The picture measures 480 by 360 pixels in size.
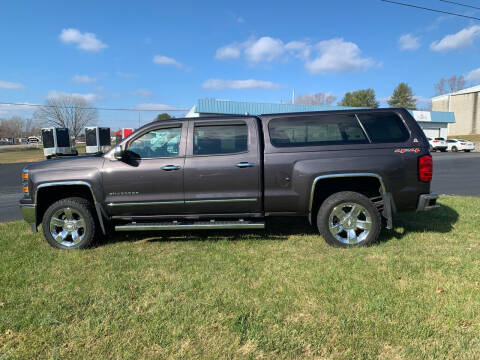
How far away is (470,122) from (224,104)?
190ft

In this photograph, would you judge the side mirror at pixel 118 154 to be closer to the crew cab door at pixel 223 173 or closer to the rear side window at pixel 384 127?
the crew cab door at pixel 223 173

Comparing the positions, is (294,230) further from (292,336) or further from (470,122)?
(470,122)

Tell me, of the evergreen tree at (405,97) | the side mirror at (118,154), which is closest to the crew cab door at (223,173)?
the side mirror at (118,154)

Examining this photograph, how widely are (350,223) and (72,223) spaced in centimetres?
404

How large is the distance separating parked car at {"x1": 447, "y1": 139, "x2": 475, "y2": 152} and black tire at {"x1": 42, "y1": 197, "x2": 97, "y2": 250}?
3652cm

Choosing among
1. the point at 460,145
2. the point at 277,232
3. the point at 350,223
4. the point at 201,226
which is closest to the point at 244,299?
the point at 201,226

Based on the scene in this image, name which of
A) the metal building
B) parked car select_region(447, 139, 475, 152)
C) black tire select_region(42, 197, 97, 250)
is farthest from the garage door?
black tire select_region(42, 197, 97, 250)

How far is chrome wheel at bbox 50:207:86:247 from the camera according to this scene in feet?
14.8

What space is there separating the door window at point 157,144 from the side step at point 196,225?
3.24 ft

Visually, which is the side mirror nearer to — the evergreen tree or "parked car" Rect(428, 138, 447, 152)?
"parked car" Rect(428, 138, 447, 152)

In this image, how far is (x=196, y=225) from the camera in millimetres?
4324

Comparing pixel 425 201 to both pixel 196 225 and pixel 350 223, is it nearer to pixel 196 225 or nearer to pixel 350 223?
pixel 350 223

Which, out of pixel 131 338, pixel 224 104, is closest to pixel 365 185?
pixel 131 338

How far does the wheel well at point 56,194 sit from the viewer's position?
4594mm
